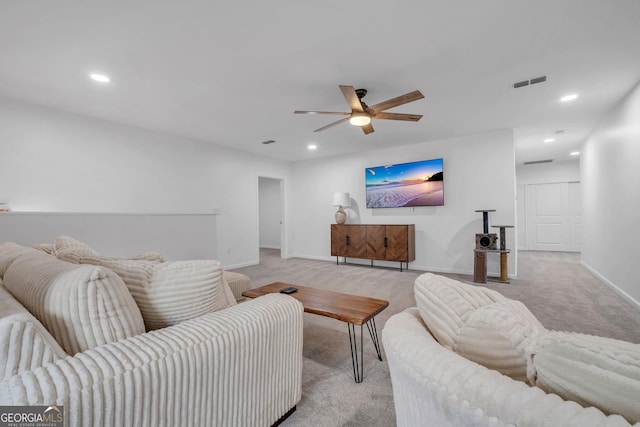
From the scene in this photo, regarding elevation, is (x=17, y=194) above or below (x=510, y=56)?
below

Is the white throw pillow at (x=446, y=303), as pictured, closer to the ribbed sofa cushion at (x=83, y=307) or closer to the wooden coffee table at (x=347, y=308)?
the wooden coffee table at (x=347, y=308)

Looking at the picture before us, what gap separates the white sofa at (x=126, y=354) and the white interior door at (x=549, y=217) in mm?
8695

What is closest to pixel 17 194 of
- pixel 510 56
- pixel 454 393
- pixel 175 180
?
pixel 175 180

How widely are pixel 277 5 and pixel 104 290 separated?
191 cm

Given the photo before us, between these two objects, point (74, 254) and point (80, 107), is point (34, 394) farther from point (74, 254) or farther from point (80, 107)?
A: point (80, 107)

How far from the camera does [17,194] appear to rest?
3.20m

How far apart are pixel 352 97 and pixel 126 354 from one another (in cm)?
248

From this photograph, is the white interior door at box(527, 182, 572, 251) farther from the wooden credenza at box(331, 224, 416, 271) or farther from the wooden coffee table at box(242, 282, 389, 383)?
the wooden coffee table at box(242, 282, 389, 383)

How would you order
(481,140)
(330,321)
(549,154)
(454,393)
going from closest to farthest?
(454,393) < (330,321) < (481,140) < (549,154)

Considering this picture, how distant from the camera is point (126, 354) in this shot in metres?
0.78

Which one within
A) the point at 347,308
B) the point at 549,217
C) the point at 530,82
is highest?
the point at 530,82

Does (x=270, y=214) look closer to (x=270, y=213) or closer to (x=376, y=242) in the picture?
(x=270, y=213)

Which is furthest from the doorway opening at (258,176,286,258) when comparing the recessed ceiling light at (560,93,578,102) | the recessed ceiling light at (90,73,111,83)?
the recessed ceiling light at (560,93,578,102)

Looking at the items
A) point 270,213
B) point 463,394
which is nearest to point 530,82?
point 463,394
